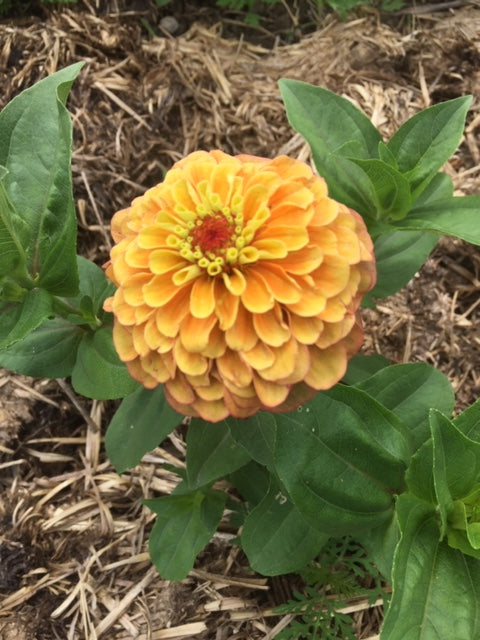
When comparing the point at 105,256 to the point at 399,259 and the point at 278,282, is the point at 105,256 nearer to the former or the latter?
the point at 399,259

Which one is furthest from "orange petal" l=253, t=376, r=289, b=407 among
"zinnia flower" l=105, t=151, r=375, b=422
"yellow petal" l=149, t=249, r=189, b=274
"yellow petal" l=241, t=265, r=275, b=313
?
"yellow petal" l=149, t=249, r=189, b=274

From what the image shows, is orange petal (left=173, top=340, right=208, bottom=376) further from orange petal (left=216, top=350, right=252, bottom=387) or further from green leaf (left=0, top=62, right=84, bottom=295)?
green leaf (left=0, top=62, right=84, bottom=295)

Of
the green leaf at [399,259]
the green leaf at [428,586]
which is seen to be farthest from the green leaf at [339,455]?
the green leaf at [399,259]

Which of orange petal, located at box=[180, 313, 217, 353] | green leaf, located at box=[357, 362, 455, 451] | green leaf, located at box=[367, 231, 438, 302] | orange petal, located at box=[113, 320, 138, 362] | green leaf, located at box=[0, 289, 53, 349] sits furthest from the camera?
green leaf, located at box=[367, 231, 438, 302]

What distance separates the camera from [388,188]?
1299 millimetres

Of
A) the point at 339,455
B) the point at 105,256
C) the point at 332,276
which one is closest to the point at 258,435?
the point at 339,455

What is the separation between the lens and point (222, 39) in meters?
2.15

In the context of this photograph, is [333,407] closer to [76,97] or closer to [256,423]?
[256,423]

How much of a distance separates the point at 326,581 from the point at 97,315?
2.50 ft

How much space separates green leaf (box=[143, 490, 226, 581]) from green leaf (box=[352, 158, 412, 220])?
27.9 inches

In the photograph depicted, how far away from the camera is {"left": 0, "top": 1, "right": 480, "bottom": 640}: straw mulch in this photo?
5.19ft

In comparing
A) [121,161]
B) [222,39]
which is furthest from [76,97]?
[222,39]

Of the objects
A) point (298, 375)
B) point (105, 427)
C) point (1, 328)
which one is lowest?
point (105, 427)

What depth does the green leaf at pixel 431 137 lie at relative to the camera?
1322mm
